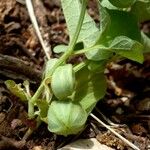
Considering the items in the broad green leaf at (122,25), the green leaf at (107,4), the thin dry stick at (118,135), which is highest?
the green leaf at (107,4)

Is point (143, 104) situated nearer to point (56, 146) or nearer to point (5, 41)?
point (56, 146)

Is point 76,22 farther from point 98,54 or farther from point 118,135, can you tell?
point 118,135

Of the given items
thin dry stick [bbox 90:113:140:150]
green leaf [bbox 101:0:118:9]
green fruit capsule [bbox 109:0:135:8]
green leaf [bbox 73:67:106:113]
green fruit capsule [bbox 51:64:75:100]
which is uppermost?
green fruit capsule [bbox 109:0:135:8]

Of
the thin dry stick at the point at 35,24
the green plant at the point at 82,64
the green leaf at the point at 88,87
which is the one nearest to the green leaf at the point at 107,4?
the green plant at the point at 82,64

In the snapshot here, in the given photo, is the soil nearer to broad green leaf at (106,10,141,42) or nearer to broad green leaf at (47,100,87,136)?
broad green leaf at (47,100,87,136)

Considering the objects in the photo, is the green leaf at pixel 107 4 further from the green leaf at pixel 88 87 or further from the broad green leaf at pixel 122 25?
the green leaf at pixel 88 87

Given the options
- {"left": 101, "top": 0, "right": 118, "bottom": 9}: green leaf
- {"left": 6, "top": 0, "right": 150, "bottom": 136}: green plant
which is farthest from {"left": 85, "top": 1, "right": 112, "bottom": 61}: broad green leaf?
{"left": 101, "top": 0, "right": 118, "bottom": 9}: green leaf

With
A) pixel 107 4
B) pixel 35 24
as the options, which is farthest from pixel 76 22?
pixel 35 24
